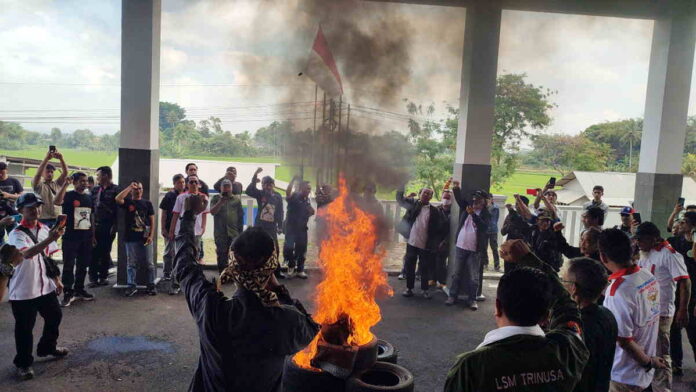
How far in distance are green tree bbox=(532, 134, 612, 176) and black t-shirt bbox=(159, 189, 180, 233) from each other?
20638 millimetres

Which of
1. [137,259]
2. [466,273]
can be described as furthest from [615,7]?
[137,259]

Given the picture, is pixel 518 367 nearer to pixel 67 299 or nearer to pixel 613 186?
pixel 67 299

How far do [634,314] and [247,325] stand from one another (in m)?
2.61

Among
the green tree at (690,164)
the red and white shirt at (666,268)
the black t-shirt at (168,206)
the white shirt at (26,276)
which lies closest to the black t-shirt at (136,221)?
the black t-shirt at (168,206)

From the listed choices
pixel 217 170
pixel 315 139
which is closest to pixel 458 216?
pixel 315 139

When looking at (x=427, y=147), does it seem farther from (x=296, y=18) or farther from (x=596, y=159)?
(x=596, y=159)

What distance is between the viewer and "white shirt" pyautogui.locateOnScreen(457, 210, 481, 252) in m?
7.46

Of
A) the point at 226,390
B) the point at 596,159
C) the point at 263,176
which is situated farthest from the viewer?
the point at 596,159

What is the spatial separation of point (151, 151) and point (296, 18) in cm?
338

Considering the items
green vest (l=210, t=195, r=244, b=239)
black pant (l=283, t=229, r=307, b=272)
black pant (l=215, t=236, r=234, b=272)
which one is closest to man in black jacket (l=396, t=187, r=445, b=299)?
black pant (l=283, t=229, r=307, b=272)

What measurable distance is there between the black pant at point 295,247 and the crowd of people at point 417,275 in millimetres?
29

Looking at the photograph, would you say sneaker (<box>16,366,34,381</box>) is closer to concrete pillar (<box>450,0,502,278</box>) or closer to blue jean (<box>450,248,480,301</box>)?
blue jean (<box>450,248,480,301</box>)

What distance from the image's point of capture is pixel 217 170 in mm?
14508

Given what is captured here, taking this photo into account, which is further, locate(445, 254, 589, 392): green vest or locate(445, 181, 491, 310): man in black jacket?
locate(445, 181, 491, 310): man in black jacket
